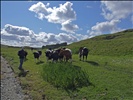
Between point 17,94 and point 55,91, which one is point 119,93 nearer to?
point 55,91

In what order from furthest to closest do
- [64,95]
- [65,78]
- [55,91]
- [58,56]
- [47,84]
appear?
[58,56] < [47,84] < [65,78] < [55,91] < [64,95]

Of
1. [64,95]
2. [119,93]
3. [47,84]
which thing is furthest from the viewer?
[47,84]

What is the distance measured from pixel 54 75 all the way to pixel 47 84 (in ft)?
4.09

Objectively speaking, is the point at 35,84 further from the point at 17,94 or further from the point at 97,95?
the point at 97,95

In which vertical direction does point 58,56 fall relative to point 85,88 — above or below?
above

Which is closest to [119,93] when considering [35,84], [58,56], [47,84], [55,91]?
[55,91]

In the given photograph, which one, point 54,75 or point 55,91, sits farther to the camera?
point 54,75

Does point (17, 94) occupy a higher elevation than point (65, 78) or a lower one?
lower

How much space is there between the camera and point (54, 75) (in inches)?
989

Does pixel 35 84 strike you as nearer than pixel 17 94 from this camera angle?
No

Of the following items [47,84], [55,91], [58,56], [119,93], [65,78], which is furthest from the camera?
[58,56]

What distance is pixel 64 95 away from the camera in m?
19.7

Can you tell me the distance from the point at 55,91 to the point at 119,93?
5.50 m

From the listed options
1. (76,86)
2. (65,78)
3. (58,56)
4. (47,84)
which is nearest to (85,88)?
(76,86)
